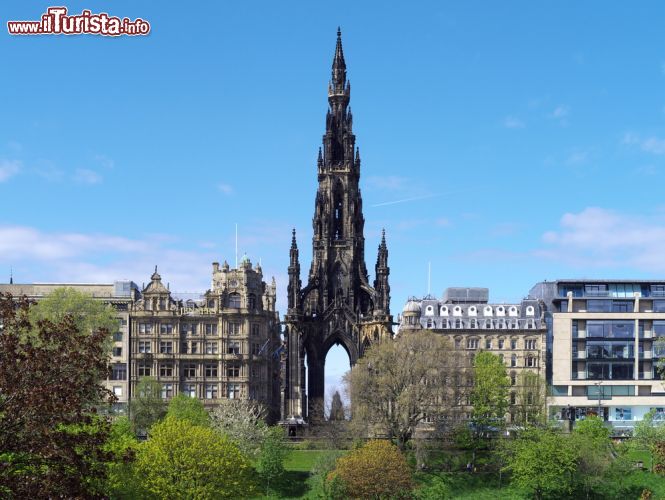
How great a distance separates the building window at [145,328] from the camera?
157 m

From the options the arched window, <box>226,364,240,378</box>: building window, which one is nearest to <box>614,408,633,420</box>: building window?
<box>226,364,240,378</box>: building window

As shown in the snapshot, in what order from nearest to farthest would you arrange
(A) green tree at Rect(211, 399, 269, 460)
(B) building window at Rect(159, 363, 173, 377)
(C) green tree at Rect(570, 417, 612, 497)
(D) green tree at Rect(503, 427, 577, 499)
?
(D) green tree at Rect(503, 427, 577, 499), (C) green tree at Rect(570, 417, 612, 497), (A) green tree at Rect(211, 399, 269, 460), (B) building window at Rect(159, 363, 173, 377)

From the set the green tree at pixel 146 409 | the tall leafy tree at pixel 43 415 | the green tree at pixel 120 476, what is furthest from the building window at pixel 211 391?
the tall leafy tree at pixel 43 415

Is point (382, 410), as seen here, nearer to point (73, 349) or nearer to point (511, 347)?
point (511, 347)

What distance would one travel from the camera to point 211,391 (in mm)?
156125

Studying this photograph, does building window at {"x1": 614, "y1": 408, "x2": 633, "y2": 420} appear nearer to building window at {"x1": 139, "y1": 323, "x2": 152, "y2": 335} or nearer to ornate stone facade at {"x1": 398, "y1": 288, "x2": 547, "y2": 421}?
ornate stone facade at {"x1": 398, "y1": 288, "x2": 547, "y2": 421}

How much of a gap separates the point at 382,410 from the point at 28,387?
8704 centimetres

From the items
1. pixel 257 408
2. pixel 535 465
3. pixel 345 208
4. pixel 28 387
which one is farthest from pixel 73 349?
pixel 345 208

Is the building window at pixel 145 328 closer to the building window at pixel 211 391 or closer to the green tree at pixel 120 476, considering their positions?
the building window at pixel 211 391

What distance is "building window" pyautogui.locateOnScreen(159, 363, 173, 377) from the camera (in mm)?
155750

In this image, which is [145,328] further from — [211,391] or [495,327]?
[495,327]

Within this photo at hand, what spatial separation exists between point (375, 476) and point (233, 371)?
188ft

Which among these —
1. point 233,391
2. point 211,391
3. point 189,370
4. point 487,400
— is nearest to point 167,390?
point 189,370

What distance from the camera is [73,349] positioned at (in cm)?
4356
